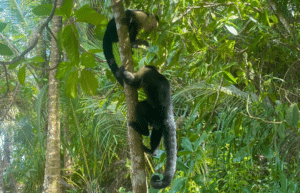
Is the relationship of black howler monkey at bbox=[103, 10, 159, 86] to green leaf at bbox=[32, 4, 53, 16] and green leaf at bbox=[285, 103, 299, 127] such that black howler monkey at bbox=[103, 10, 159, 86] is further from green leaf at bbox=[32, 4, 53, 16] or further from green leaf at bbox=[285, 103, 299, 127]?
green leaf at bbox=[285, 103, 299, 127]

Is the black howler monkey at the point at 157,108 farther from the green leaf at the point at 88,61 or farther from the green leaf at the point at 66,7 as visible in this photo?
the green leaf at the point at 66,7

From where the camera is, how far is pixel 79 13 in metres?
1.33

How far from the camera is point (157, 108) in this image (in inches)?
79.2

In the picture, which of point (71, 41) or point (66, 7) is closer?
point (66, 7)

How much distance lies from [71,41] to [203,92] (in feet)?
4.03

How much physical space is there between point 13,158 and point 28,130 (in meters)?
1.30

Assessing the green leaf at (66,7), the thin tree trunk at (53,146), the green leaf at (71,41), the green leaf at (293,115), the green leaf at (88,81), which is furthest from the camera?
the thin tree trunk at (53,146)

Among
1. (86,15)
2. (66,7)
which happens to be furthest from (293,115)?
(66,7)

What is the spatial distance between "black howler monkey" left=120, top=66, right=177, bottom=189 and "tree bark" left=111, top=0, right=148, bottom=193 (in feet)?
0.30

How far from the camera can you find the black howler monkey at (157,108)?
1.70 m

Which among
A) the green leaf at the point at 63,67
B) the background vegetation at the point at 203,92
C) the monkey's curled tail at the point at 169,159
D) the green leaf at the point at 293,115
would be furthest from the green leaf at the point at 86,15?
the green leaf at the point at 293,115

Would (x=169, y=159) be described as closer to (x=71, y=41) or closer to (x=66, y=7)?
(x=71, y=41)

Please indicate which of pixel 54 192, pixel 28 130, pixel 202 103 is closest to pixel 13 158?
pixel 28 130

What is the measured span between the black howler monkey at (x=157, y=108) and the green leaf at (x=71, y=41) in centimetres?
33
